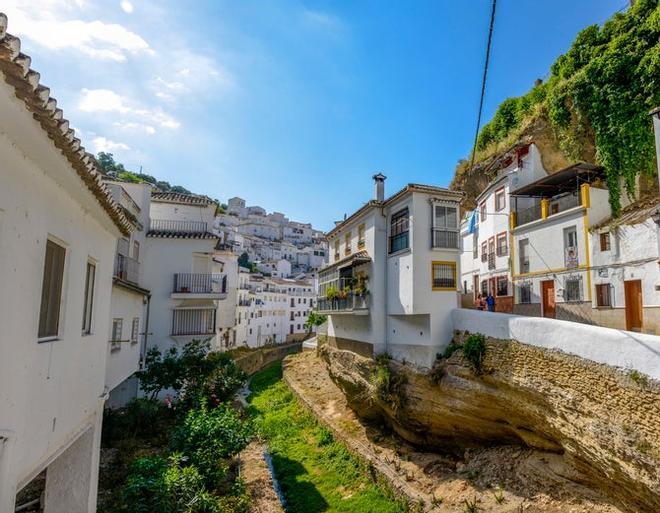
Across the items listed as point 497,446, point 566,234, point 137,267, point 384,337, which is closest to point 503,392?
point 497,446

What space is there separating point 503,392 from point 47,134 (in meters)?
14.8

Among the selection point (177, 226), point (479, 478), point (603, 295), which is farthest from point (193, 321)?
point (603, 295)

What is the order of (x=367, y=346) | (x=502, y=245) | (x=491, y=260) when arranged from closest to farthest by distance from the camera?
(x=367, y=346) → (x=502, y=245) → (x=491, y=260)

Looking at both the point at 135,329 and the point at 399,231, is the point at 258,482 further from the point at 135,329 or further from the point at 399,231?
the point at 399,231

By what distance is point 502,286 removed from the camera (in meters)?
25.5

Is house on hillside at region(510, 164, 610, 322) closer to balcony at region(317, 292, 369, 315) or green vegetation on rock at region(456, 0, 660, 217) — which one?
green vegetation on rock at region(456, 0, 660, 217)

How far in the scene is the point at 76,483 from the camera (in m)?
7.45

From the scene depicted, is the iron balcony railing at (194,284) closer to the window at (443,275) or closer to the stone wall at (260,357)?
the window at (443,275)

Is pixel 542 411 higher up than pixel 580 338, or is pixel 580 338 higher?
pixel 580 338

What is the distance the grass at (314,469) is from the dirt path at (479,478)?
0.73 metres

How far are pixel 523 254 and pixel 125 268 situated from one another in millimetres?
22126

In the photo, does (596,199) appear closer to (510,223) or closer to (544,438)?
(510,223)

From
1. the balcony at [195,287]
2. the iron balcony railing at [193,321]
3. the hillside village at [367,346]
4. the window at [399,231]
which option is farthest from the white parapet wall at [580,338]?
the iron balcony railing at [193,321]

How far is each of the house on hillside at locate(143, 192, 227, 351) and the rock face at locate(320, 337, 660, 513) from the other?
1020 cm
